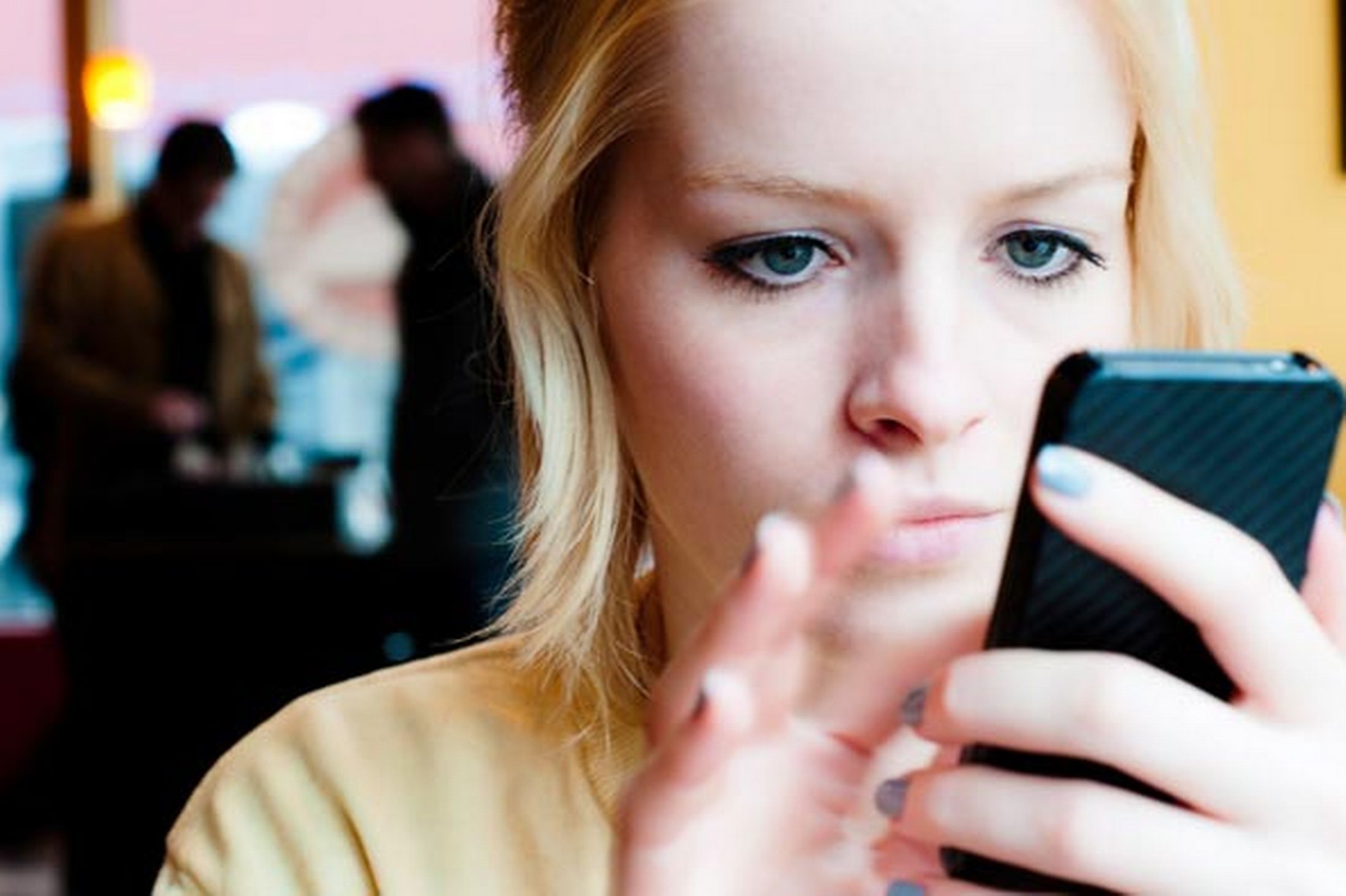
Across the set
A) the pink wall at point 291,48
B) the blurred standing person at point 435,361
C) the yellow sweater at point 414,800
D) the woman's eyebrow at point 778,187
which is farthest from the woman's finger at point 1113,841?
the pink wall at point 291,48

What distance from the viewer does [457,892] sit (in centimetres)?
99

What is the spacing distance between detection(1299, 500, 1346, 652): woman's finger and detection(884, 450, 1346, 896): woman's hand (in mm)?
71

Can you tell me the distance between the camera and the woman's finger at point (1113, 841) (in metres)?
0.59

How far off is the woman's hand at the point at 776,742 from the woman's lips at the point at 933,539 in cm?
6

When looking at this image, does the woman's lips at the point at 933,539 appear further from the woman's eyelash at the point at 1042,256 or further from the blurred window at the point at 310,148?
the blurred window at the point at 310,148

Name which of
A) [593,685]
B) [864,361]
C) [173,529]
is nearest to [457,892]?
[593,685]

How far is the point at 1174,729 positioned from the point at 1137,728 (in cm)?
1

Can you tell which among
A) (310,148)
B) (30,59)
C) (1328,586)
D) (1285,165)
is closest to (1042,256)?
(1328,586)

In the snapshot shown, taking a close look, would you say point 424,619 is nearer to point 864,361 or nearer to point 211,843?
point 211,843

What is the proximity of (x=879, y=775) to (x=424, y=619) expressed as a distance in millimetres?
2928

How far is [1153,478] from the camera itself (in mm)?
598

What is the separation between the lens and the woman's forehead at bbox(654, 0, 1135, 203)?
2.52ft

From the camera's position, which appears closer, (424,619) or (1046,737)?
(1046,737)

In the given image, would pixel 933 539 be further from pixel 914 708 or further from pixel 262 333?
pixel 262 333
